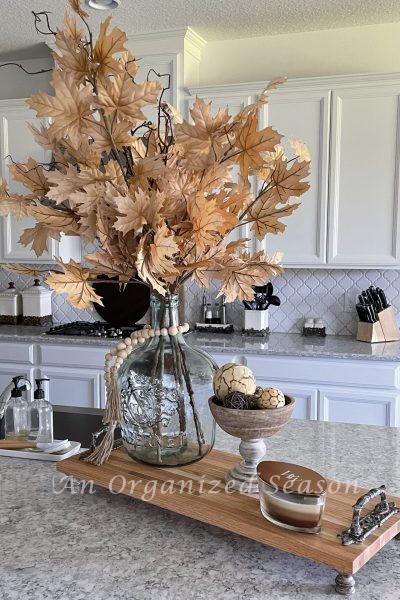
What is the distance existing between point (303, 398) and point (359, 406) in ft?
0.94

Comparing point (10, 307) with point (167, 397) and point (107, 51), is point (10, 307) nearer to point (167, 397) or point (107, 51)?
point (167, 397)

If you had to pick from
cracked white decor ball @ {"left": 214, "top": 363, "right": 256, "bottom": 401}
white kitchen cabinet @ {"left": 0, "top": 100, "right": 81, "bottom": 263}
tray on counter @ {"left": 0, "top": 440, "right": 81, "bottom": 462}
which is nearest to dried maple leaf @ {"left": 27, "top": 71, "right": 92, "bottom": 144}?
cracked white decor ball @ {"left": 214, "top": 363, "right": 256, "bottom": 401}

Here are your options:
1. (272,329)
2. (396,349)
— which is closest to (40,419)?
(396,349)

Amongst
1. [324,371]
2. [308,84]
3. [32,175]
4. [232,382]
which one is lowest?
[324,371]

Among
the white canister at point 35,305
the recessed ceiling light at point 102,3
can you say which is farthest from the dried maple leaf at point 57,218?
the white canister at point 35,305

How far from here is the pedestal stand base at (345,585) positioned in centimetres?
87

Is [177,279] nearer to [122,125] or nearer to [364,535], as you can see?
[122,125]

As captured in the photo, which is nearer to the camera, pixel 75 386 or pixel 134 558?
pixel 134 558

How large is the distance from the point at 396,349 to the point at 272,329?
34.8 inches

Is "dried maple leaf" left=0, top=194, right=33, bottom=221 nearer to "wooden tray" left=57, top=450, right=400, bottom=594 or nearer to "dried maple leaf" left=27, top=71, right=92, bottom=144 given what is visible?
"dried maple leaf" left=27, top=71, right=92, bottom=144

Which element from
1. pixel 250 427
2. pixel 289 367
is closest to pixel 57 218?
pixel 250 427

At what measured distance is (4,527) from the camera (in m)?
1.07

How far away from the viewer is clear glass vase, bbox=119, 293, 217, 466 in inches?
45.7

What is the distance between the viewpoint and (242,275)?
1.15 metres
